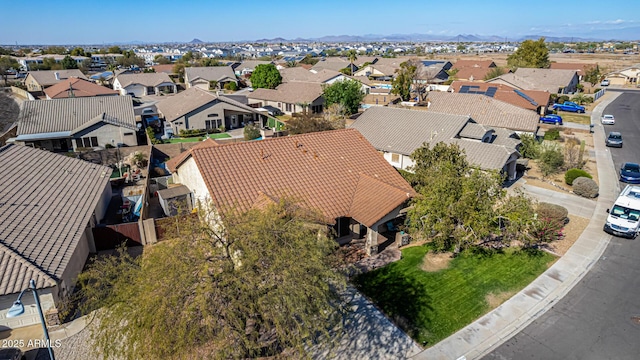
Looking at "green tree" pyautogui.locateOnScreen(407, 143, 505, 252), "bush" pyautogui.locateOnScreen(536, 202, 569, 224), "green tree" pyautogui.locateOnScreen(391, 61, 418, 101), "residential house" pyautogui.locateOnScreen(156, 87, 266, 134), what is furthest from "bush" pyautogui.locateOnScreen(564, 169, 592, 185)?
"green tree" pyautogui.locateOnScreen(391, 61, 418, 101)

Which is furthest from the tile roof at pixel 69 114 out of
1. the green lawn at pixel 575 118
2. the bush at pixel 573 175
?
the green lawn at pixel 575 118

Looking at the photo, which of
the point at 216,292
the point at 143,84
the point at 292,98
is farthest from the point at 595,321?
the point at 143,84

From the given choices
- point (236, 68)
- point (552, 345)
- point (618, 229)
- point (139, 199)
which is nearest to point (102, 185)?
point (139, 199)

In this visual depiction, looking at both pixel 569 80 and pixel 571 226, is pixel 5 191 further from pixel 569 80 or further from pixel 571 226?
pixel 569 80

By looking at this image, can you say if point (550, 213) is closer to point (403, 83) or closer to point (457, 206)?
point (457, 206)

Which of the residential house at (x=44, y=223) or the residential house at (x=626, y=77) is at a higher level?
the residential house at (x=626, y=77)

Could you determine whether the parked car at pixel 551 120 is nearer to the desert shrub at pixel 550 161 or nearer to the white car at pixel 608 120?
the white car at pixel 608 120

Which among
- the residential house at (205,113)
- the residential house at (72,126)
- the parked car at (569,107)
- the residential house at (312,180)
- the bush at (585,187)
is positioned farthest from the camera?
the parked car at (569,107)
